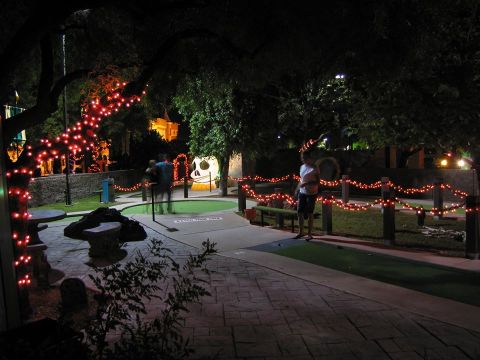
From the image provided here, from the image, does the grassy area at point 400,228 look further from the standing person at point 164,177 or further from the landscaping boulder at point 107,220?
the landscaping boulder at point 107,220

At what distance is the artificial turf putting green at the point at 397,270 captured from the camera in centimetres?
584

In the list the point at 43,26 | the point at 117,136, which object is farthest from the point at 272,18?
the point at 117,136

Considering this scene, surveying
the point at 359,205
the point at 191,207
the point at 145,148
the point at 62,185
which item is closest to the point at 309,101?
the point at 191,207

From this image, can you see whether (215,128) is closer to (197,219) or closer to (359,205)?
(197,219)

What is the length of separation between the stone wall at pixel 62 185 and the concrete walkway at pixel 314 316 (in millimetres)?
9984

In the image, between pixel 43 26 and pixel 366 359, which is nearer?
pixel 366 359

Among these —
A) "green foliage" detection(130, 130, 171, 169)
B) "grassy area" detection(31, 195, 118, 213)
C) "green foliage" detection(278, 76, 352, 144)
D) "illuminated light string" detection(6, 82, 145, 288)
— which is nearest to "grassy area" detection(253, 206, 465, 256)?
"green foliage" detection(278, 76, 352, 144)

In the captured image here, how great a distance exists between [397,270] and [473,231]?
1618 millimetres

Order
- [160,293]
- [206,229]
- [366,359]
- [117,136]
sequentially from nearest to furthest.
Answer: [366,359], [160,293], [206,229], [117,136]

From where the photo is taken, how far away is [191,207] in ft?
50.9

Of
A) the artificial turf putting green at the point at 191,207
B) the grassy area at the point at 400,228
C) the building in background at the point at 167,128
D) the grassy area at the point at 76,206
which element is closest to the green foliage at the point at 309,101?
the artificial turf putting green at the point at 191,207

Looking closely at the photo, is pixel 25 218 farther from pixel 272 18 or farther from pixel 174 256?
pixel 272 18

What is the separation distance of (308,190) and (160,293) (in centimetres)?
418

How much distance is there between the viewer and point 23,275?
5152 millimetres
